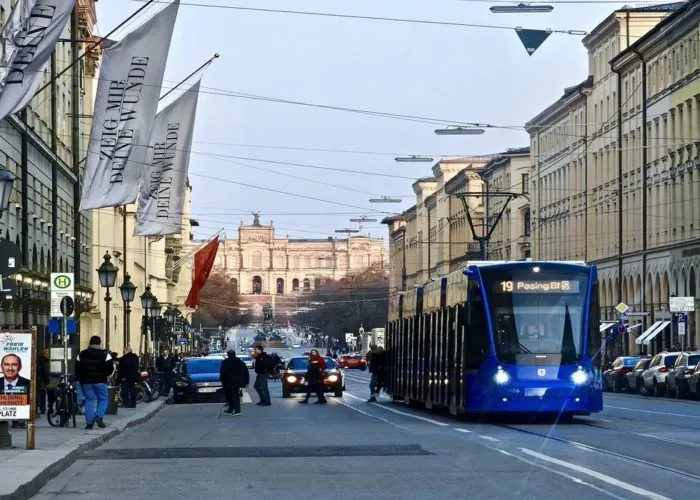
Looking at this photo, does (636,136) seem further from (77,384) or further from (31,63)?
(31,63)

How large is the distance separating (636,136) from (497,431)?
59522 mm

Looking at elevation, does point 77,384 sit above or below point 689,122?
below

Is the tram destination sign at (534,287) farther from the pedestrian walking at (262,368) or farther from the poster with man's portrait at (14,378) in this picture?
the pedestrian walking at (262,368)

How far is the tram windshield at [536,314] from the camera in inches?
1201

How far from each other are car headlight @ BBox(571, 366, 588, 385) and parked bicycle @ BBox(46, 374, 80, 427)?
341 inches

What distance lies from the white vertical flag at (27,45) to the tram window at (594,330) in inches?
434

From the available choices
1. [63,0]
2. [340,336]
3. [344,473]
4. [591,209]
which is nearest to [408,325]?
[63,0]

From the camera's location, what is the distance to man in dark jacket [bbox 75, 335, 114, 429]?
2933 centimetres

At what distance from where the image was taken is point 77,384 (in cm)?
3291

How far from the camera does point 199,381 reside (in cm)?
5216

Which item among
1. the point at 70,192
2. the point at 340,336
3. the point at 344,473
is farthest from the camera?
the point at 340,336

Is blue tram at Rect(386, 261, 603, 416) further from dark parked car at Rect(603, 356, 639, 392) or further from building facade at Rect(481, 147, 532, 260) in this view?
building facade at Rect(481, 147, 532, 260)

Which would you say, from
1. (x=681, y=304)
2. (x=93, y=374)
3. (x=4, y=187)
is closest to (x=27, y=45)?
(x=4, y=187)

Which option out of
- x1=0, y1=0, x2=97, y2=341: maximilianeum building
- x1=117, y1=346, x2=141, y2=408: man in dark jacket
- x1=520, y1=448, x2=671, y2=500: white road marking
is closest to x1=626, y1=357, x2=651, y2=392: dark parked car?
x1=0, y1=0, x2=97, y2=341: maximilianeum building
